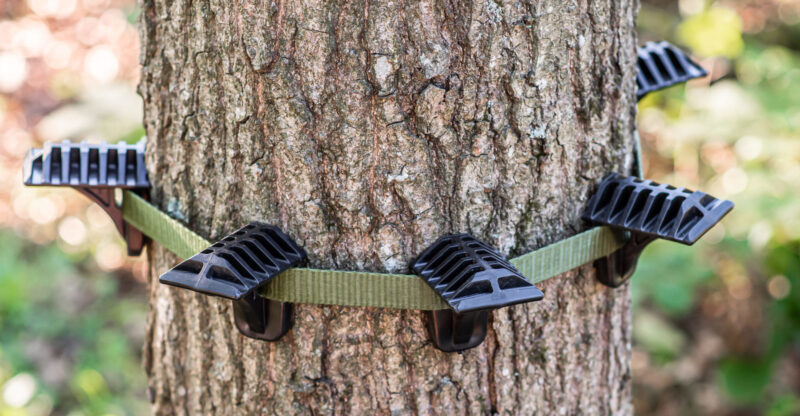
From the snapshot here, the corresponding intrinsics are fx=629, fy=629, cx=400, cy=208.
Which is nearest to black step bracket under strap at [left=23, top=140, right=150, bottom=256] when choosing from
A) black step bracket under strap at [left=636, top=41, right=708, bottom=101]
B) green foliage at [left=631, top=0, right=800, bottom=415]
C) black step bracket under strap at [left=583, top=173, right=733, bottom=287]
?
black step bracket under strap at [left=583, top=173, right=733, bottom=287]

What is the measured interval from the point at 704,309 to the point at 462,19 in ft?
12.8

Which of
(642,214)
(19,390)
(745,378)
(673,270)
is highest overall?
(642,214)

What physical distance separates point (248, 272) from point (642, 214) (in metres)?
0.67

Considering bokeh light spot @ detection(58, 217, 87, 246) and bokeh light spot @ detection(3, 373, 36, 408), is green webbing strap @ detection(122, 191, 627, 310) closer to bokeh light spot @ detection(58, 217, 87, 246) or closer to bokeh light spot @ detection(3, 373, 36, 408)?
bokeh light spot @ detection(3, 373, 36, 408)

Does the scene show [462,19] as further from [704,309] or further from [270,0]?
[704,309]

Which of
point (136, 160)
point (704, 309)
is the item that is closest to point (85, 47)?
point (136, 160)

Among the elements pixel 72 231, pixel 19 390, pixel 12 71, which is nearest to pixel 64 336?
pixel 19 390

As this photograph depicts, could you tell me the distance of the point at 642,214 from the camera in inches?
42.8

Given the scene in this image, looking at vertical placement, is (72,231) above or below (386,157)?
below

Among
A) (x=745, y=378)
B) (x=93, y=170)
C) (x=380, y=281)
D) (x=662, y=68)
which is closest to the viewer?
(x=380, y=281)

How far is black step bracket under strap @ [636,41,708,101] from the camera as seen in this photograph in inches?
54.1

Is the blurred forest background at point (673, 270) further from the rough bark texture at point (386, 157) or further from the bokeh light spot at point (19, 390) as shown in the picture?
the rough bark texture at point (386, 157)

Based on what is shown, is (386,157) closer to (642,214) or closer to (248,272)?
(248,272)

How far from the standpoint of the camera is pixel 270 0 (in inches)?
38.3
